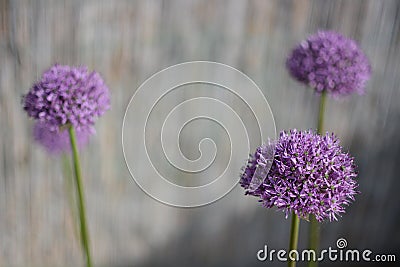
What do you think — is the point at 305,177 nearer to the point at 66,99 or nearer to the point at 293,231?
the point at 293,231

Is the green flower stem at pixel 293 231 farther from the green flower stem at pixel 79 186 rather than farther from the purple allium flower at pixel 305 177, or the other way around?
the green flower stem at pixel 79 186

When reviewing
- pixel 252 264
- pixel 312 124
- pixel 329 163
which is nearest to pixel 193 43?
pixel 312 124

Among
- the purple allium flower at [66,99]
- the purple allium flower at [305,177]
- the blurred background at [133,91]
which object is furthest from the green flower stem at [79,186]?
the blurred background at [133,91]

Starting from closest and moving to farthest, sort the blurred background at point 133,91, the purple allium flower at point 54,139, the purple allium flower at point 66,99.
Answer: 1. the purple allium flower at point 66,99
2. the purple allium flower at point 54,139
3. the blurred background at point 133,91

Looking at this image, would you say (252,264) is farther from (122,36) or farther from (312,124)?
(122,36)

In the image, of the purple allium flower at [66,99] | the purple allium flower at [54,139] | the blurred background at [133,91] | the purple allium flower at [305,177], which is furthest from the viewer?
the blurred background at [133,91]

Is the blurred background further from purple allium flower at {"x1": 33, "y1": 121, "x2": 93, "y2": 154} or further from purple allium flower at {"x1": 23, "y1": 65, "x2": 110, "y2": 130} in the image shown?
purple allium flower at {"x1": 23, "y1": 65, "x2": 110, "y2": 130}

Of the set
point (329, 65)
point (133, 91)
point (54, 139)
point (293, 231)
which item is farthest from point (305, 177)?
point (133, 91)
